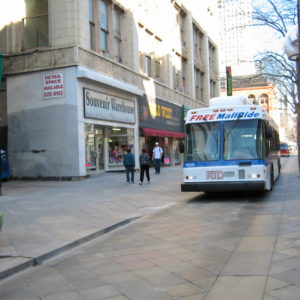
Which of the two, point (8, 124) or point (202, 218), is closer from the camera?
point (202, 218)

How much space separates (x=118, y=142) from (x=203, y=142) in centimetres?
1211

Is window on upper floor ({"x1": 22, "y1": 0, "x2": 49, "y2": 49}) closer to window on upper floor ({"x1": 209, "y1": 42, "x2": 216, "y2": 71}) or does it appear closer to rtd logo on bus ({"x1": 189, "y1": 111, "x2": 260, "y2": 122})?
rtd logo on bus ({"x1": 189, "y1": 111, "x2": 260, "y2": 122})

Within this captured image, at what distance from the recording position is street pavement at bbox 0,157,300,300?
4336 mm

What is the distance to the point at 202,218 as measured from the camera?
28.6 ft

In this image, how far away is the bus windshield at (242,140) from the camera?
1096cm

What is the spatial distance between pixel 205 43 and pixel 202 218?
120ft

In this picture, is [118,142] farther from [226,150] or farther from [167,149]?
[226,150]

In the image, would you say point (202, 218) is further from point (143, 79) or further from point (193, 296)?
point (143, 79)

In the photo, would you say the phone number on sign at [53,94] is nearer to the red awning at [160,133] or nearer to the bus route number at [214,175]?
the red awning at [160,133]

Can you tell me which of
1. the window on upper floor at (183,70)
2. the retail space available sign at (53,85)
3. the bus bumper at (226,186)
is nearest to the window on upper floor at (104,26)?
the retail space available sign at (53,85)

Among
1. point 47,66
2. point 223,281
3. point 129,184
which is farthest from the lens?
point 47,66

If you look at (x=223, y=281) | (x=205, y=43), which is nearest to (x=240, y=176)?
(x=223, y=281)

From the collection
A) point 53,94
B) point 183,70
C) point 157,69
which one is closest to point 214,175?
point 53,94

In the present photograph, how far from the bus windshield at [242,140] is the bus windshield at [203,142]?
0.29m
